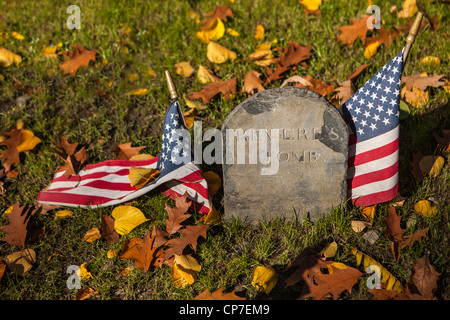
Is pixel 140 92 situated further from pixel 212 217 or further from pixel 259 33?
pixel 212 217

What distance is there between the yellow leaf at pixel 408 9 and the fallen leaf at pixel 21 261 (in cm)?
372

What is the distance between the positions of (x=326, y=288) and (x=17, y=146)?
2601 millimetres

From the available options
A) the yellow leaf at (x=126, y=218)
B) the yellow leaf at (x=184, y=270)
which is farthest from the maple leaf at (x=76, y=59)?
the yellow leaf at (x=184, y=270)

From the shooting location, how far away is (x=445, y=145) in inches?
118

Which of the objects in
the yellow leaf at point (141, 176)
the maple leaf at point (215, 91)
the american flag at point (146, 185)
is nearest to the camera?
the american flag at point (146, 185)

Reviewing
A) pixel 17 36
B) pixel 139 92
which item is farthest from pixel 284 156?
pixel 17 36

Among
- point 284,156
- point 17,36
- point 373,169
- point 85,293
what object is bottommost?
point 85,293

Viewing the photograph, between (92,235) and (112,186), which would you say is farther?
(112,186)

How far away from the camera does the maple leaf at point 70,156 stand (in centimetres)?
320

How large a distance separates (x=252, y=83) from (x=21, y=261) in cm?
216

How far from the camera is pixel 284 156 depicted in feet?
8.46

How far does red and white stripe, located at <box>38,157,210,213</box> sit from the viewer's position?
9.02 feet

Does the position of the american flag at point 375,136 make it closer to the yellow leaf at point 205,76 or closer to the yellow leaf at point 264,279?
the yellow leaf at point 264,279

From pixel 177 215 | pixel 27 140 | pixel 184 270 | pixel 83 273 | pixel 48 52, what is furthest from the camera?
pixel 48 52
